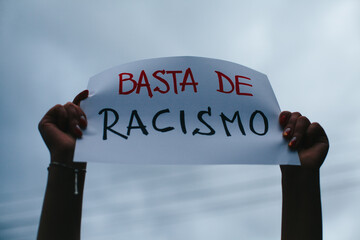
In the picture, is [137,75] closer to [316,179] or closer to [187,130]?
[187,130]

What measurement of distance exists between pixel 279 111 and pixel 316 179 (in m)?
Result: 0.47

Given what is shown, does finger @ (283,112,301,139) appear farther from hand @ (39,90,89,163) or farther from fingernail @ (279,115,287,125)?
hand @ (39,90,89,163)

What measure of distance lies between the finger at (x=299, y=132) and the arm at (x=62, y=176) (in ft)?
3.91

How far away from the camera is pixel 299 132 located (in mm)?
2068

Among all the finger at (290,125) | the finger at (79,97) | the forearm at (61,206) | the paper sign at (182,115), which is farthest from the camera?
the finger at (79,97)

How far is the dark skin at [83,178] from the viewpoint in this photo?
1915 millimetres

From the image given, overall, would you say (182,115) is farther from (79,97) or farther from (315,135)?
(315,135)

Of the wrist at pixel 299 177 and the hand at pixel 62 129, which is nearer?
the hand at pixel 62 129

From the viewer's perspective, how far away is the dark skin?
1.92 m

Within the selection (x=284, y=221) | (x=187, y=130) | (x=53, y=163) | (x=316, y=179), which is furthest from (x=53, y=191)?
(x=316, y=179)

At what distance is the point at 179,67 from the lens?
7.83 feet

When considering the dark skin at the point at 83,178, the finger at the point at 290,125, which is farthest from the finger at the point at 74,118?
the finger at the point at 290,125

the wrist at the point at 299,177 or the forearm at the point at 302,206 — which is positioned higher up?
the wrist at the point at 299,177

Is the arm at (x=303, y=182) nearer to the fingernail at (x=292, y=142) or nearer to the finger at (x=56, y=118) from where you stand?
the fingernail at (x=292, y=142)
